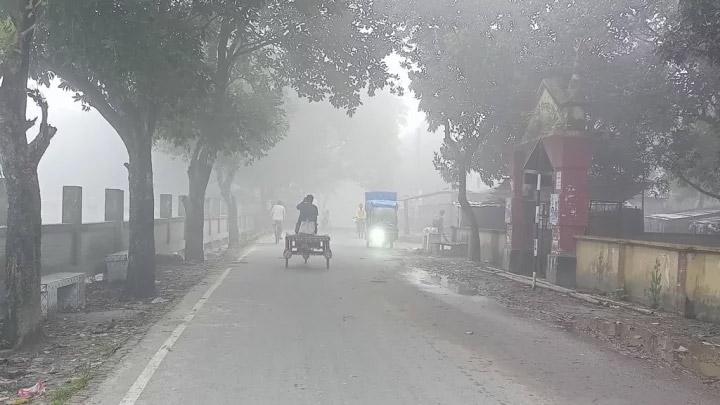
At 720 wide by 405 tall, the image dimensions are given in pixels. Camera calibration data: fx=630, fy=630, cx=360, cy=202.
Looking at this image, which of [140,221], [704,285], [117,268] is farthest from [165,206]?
[704,285]

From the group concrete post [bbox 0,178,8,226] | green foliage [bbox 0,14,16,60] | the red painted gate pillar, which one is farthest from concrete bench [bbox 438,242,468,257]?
green foliage [bbox 0,14,16,60]

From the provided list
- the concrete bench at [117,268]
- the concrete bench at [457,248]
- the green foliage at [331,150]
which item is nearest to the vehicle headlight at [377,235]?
the concrete bench at [457,248]

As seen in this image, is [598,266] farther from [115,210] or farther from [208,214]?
[208,214]

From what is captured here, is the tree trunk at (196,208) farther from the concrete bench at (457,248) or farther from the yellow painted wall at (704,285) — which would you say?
the yellow painted wall at (704,285)

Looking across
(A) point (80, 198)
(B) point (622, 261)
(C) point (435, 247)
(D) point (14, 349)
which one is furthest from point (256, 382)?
(C) point (435, 247)

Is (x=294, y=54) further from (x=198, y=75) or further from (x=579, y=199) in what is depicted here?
(x=579, y=199)

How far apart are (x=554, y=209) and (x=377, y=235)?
1629cm

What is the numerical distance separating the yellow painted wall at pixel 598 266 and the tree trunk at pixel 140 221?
924cm

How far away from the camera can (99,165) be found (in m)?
78.2

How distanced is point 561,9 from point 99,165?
7212 centimetres

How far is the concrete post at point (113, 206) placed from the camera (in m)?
17.4

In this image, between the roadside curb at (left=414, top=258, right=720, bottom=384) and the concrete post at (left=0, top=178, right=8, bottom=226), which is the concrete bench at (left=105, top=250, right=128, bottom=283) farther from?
the roadside curb at (left=414, top=258, right=720, bottom=384)

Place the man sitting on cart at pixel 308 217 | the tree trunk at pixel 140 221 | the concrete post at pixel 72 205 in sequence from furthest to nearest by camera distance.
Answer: the man sitting on cart at pixel 308 217, the concrete post at pixel 72 205, the tree trunk at pixel 140 221

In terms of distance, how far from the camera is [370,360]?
281 inches
